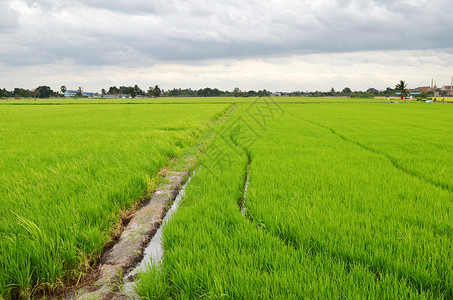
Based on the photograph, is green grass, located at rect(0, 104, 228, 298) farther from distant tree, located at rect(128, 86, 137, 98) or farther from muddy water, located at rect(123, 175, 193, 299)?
distant tree, located at rect(128, 86, 137, 98)

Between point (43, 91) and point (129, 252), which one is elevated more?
point (43, 91)

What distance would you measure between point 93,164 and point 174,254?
2.97m

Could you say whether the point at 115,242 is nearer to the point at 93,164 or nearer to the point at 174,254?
the point at 174,254

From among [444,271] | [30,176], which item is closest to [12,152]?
[30,176]

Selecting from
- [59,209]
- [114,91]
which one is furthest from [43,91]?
[59,209]

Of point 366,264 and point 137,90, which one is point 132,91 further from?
point 366,264

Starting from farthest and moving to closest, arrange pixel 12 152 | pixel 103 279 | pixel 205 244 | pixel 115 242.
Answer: pixel 12 152 < pixel 115 242 < pixel 205 244 < pixel 103 279

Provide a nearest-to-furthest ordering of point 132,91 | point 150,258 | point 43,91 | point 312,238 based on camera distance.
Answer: point 150,258, point 312,238, point 43,91, point 132,91

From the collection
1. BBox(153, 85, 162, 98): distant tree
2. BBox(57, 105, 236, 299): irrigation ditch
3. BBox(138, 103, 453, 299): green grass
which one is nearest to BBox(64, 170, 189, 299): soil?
BBox(57, 105, 236, 299): irrigation ditch

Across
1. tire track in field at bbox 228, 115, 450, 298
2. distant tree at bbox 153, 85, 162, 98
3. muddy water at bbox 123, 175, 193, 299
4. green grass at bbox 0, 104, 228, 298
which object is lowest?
muddy water at bbox 123, 175, 193, 299

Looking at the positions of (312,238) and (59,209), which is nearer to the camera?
(312,238)

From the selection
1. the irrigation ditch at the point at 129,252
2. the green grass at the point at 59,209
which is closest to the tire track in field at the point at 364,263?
the irrigation ditch at the point at 129,252

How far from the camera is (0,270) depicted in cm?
151

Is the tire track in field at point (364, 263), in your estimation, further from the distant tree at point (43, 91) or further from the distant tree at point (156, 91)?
the distant tree at point (43, 91)
